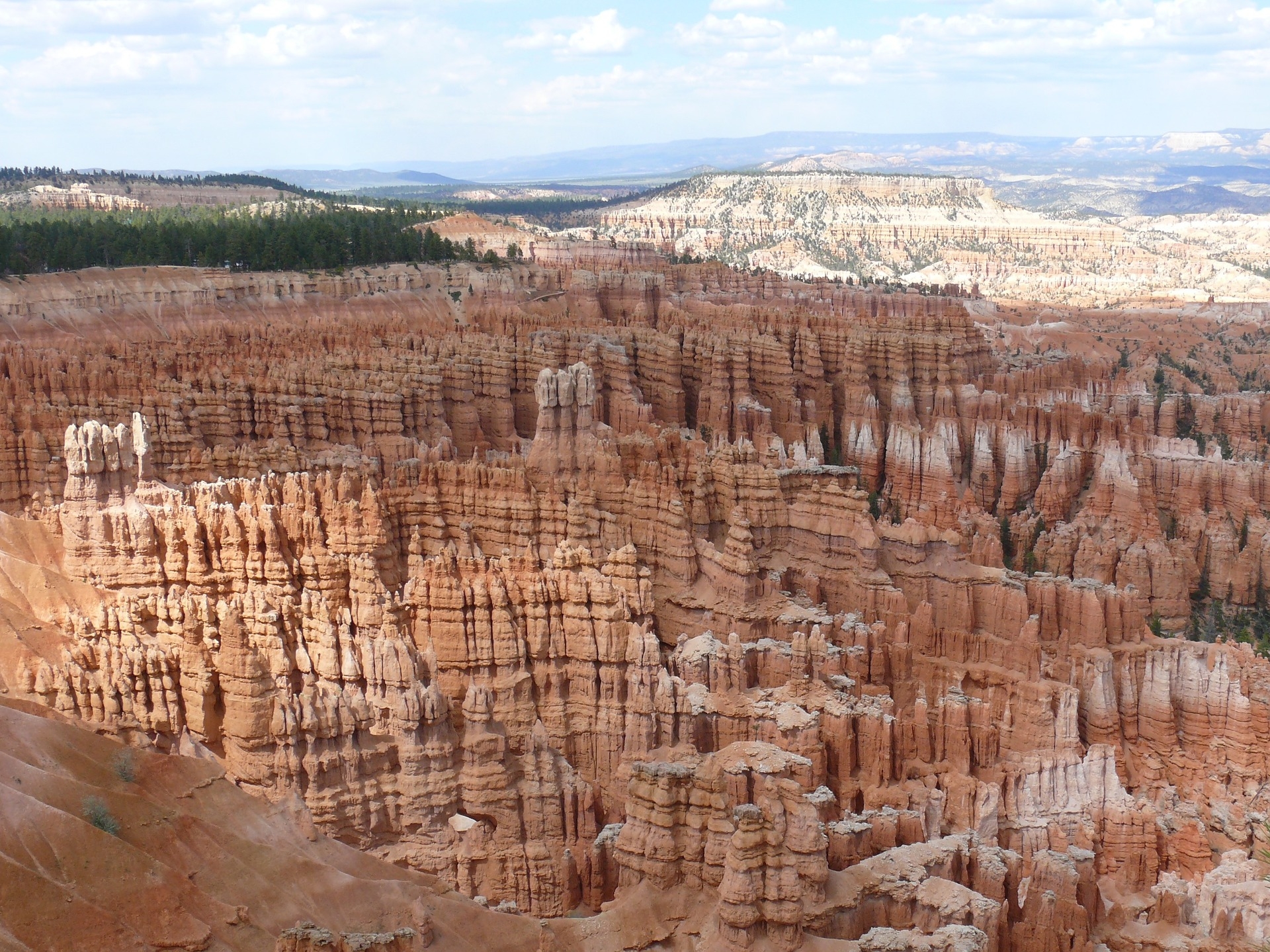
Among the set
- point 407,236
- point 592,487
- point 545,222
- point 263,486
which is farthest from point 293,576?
point 545,222

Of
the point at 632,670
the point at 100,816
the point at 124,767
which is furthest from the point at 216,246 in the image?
the point at 100,816

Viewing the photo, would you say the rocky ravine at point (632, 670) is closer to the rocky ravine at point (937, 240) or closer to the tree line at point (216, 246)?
the tree line at point (216, 246)

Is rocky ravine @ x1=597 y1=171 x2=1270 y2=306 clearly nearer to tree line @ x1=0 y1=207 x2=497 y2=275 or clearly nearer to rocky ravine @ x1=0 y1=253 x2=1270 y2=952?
tree line @ x1=0 y1=207 x2=497 y2=275

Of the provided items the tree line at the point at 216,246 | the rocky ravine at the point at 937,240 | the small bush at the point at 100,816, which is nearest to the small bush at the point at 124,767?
the small bush at the point at 100,816

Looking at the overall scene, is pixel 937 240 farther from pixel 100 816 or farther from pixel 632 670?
pixel 100 816

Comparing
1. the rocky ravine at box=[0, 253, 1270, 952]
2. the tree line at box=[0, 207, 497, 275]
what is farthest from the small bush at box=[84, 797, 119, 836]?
the tree line at box=[0, 207, 497, 275]

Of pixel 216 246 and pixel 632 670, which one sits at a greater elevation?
pixel 216 246
